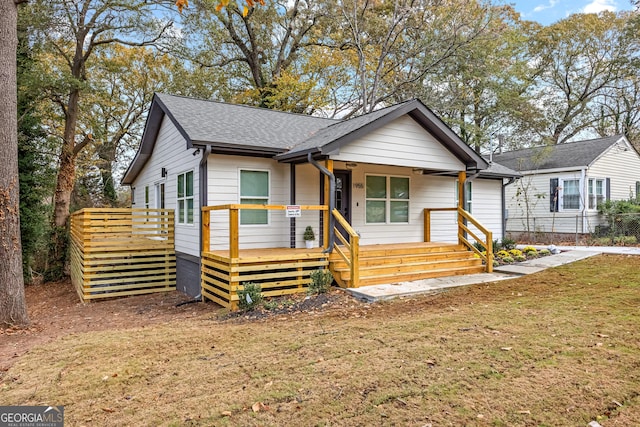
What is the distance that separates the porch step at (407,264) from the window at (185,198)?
3814 millimetres

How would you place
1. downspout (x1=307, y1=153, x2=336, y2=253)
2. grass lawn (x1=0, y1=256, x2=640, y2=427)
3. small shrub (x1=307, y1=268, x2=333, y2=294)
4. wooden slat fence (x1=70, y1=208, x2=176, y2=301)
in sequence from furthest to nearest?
wooden slat fence (x1=70, y1=208, x2=176, y2=301), downspout (x1=307, y1=153, x2=336, y2=253), small shrub (x1=307, y1=268, x2=333, y2=294), grass lawn (x1=0, y1=256, x2=640, y2=427)

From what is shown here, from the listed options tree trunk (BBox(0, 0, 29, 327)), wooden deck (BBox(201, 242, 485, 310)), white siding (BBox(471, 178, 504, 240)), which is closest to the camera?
tree trunk (BBox(0, 0, 29, 327))

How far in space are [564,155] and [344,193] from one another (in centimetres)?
1351

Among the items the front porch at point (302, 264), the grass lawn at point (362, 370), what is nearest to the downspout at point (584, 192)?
the front porch at point (302, 264)

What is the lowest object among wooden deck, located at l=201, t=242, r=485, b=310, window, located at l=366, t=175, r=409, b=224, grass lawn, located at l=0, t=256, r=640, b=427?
grass lawn, located at l=0, t=256, r=640, b=427

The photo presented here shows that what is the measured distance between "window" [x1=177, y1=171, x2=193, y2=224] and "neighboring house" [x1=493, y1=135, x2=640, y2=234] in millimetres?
14074

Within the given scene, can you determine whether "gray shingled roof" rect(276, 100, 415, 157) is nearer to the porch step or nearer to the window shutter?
the porch step

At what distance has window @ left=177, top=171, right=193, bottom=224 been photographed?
9.36m

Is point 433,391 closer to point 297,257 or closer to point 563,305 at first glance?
point 563,305

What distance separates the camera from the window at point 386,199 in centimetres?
1048

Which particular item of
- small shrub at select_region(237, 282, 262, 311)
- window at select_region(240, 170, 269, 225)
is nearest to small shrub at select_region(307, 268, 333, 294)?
small shrub at select_region(237, 282, 262, 311)

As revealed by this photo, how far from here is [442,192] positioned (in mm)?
11992

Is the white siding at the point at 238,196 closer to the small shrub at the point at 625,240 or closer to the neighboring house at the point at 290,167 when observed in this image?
the neighboring house at the point at 290,167

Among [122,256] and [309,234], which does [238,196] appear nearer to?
[309,234]
